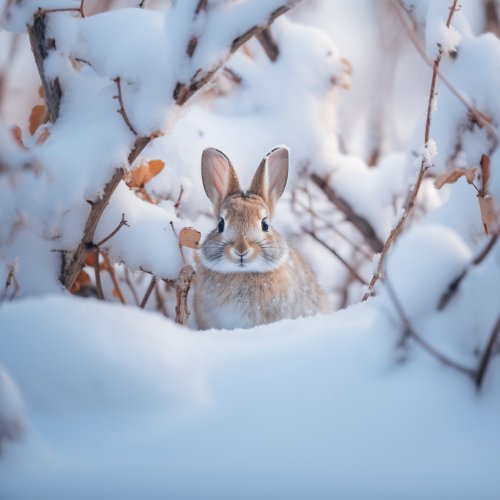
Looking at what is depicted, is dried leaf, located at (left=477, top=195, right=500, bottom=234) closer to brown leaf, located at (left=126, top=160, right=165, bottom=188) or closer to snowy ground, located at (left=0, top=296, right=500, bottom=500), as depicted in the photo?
snowy ground, located at (left=0, top=296, right=500, bottom=500)

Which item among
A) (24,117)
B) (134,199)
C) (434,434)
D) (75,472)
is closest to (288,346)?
(434,434)

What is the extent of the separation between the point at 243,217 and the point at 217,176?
36 centimetres

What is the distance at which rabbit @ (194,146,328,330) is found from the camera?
3.06 m

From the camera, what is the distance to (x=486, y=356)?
1449 mm

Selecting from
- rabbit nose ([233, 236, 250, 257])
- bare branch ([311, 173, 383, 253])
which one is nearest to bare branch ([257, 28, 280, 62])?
bare branch ([311, 173, 383, 253])

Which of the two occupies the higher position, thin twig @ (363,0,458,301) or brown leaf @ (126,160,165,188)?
brown leaf @ (126,160,165,188)

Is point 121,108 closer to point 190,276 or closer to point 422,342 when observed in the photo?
point 190,276

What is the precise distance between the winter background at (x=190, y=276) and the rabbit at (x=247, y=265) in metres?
0.26

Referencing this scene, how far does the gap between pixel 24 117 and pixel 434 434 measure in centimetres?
500

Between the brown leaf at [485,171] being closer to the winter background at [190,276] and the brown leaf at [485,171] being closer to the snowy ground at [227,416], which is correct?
the winter background at [190,276]

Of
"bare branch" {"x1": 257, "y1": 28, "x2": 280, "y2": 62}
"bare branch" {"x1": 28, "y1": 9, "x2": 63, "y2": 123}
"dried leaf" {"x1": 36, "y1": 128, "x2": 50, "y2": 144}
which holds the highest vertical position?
"bare branch" {"x1": 257, "y1": 28, "x2": 280, "y2": 62}

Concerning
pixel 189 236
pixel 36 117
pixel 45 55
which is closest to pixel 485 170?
pixel 189 236

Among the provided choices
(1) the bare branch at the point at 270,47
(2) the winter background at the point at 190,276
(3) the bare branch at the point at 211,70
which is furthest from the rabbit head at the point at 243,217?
(1) the bare branch at the point at 270,47

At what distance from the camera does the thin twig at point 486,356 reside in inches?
55.3
